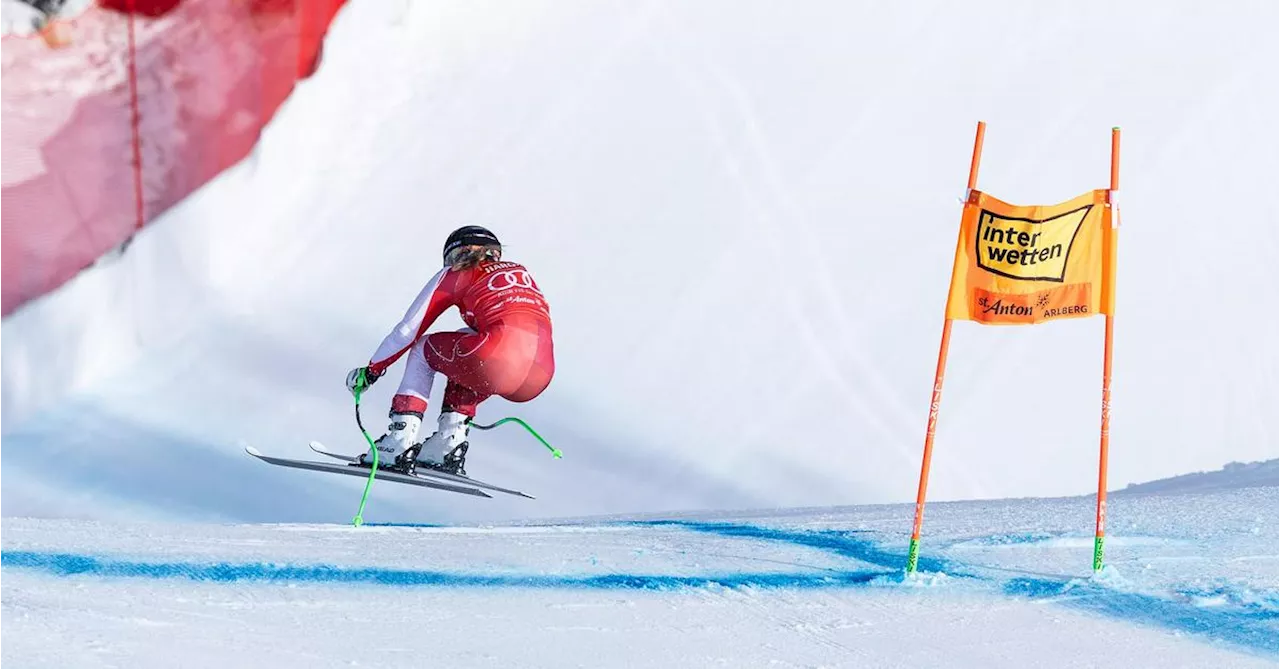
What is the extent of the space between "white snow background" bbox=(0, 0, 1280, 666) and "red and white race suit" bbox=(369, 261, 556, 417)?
552 millimetres

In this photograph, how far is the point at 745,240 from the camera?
10.9m

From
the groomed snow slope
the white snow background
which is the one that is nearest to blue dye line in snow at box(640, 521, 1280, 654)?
the white snow background

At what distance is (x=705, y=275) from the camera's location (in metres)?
10.7

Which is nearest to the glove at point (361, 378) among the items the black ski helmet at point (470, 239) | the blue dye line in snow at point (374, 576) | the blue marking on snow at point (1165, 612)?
the black ski helmet at point (470, 239)

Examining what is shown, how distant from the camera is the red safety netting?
423 inches

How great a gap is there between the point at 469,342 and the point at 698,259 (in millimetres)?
4989

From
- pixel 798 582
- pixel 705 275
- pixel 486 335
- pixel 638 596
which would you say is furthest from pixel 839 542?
pixel 705 275

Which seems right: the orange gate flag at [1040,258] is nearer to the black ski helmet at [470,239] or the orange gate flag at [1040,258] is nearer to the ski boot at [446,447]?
the black ski helmet at [470,239]

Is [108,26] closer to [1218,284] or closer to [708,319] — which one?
[708,319]

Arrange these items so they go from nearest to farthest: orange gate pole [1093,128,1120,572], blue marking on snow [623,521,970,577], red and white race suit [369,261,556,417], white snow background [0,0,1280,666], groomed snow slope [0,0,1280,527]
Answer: orange gate pole [1093,128,1120,572]
blue marking on snow [623,521,970,577]
red and white race suit [369,261,556,417]
white snow background [0,0,1280,666]
groomed snow slope [0,0,1280,527]

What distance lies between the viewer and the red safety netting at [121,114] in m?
10.7

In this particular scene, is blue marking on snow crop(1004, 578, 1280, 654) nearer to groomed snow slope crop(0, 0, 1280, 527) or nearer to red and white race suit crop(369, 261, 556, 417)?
red and white race suit crop(369, 261, 556, 417)

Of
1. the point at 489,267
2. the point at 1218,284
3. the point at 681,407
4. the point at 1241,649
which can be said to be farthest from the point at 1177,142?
the point at 1241,649

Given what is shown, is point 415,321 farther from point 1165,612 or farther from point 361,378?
point 1165,612
